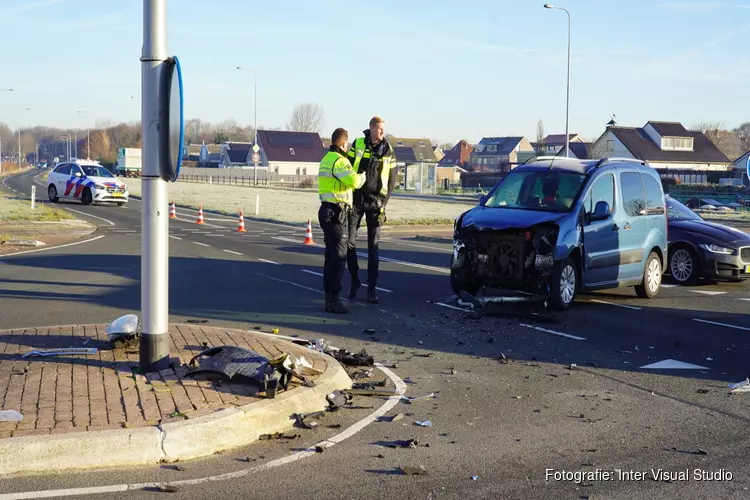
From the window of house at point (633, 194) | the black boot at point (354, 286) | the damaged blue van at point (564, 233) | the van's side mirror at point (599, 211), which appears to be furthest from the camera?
the window of house at point (633, 194)

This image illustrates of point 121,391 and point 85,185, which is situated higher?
point 85,185

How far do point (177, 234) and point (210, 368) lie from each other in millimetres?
17255

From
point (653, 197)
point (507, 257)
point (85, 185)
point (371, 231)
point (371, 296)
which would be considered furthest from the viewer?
point (85, 185)

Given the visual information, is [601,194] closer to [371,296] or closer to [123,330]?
[371,296]

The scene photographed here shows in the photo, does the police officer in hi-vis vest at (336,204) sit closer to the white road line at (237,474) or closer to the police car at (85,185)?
the white road line at (237,474)

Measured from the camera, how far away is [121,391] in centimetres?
637

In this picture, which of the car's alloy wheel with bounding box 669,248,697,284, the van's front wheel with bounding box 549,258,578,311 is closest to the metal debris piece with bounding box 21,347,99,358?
the van's front wheel with bounding box 549,258,578,311

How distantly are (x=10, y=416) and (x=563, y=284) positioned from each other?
7359 millimetres

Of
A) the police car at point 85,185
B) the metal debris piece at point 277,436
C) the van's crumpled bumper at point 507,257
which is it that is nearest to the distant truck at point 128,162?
the police car at point 85,185

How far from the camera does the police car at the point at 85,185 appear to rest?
3741cm

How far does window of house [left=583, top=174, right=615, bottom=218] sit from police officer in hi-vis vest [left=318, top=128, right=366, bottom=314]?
3.20 meters

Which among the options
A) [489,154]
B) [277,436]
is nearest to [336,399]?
[277,436]

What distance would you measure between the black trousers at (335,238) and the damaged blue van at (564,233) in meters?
1.61

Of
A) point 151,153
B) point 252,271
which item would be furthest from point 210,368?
point 252,271
